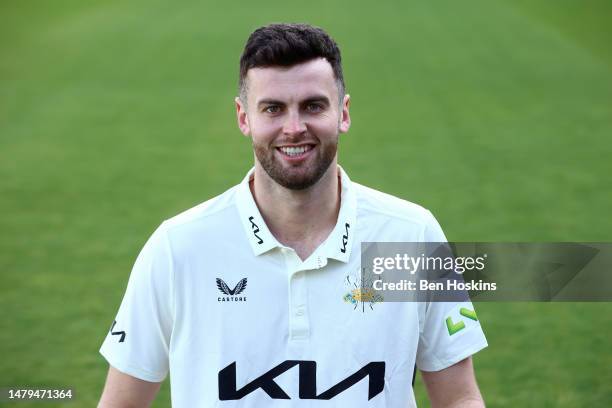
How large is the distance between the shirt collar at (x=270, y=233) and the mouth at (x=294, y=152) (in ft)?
0.82

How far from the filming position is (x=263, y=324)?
299 cm

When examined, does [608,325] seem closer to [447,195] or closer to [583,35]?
[447,195]

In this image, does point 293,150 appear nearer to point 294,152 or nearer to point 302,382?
point 294,152

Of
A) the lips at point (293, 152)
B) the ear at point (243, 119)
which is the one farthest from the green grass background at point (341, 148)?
the lips at point (293, 152)

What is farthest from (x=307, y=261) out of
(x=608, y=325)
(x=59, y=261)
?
(x=59, y=261)

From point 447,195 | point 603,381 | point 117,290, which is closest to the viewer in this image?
point 603,381

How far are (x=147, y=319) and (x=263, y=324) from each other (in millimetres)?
374

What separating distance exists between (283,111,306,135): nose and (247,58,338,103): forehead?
2.0 inches

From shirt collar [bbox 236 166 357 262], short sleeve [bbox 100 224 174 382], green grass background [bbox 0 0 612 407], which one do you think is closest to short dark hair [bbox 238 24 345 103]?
shirt collar [bbox 236 166 357 262]

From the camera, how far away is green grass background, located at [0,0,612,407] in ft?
24.2

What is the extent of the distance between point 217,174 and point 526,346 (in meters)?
5.88

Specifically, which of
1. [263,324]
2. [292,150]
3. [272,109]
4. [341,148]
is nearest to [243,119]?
[272,109]

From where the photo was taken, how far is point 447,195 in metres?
11.0

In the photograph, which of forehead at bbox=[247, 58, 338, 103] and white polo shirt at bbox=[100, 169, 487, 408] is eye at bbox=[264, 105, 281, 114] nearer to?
forehead at bbox=[247, 58, 338, 103]
